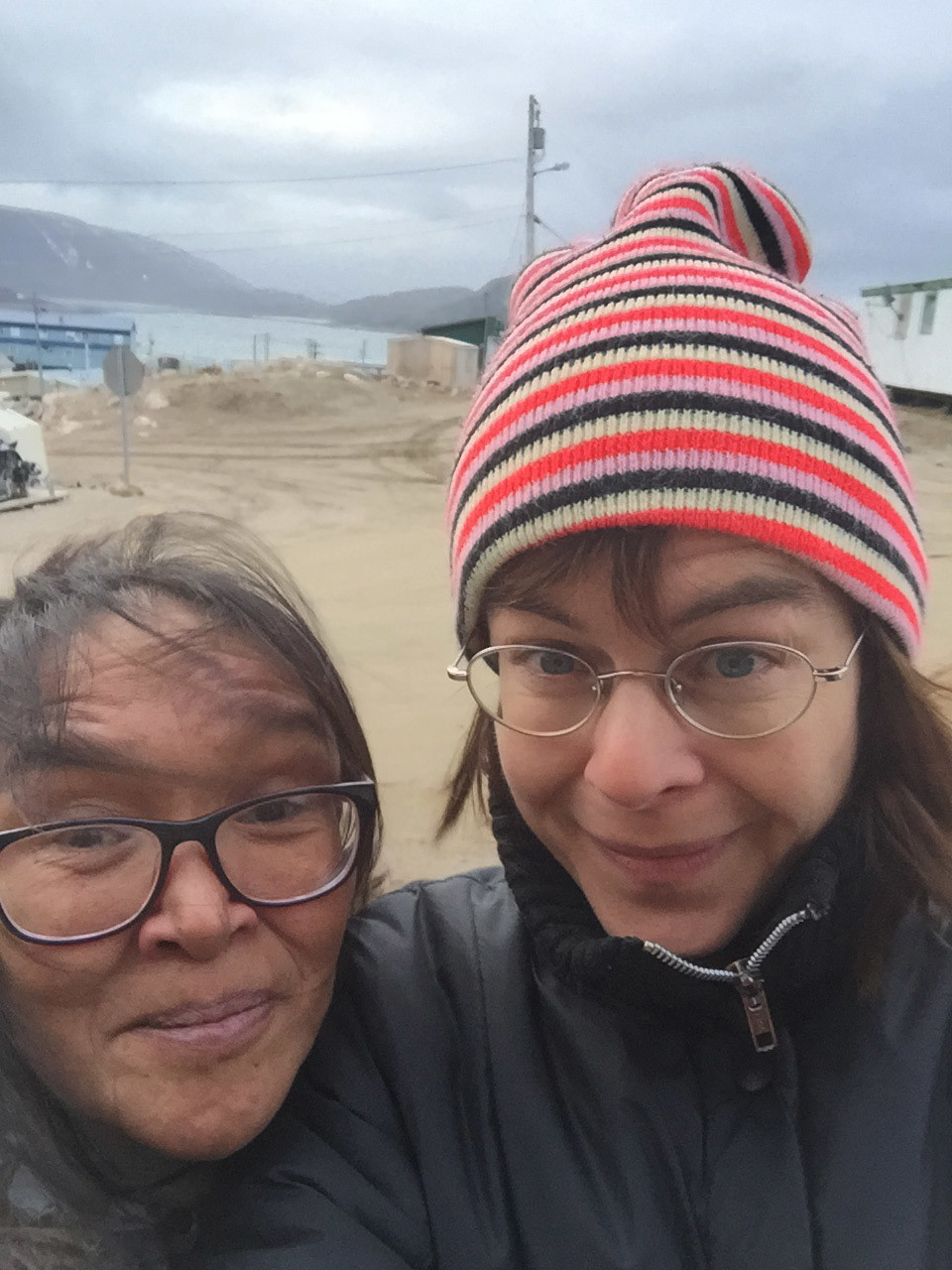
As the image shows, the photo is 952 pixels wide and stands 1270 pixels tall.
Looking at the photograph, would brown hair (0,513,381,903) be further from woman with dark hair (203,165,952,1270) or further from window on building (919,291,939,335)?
window on building (919,291,939,335)

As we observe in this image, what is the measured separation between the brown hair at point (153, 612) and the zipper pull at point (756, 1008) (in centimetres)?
50

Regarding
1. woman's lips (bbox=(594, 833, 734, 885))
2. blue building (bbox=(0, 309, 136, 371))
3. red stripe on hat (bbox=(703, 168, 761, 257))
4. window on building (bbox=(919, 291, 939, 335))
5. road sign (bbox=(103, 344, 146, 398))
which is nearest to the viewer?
woman's lips (bbox=(594, 833, 734, 885))

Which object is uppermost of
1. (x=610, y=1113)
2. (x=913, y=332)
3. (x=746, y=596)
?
(x=913, y=332)

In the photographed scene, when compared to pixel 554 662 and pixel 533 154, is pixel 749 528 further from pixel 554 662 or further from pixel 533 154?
pixel 533 154

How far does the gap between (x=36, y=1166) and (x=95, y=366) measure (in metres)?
32.6

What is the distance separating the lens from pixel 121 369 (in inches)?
463

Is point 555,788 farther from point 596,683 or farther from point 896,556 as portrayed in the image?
point 896,556

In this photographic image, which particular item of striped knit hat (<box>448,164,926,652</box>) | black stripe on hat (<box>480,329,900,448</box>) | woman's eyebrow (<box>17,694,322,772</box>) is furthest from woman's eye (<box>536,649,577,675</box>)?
woman's eyebrow (<box>17,694,322,772</box>)

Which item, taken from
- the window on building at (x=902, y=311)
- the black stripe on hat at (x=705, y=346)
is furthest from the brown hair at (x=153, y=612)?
the window on building at (x=902, y=311)

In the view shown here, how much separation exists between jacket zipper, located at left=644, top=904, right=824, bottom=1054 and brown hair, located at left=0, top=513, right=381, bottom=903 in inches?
16.8

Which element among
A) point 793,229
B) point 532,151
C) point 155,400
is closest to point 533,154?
point 532,151

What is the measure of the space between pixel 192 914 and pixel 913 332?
23.3 meters

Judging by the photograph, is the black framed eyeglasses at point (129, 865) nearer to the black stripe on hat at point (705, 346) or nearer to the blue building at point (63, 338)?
the black stripe on hat at point (705, 346)

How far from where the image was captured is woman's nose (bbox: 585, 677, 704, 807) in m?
1.12
